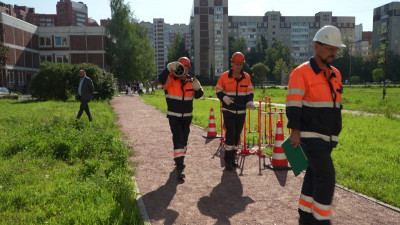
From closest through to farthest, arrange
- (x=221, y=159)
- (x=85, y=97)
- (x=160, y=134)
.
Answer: (x=221, y=159) → (x=160, y=134) → (x=85, y=97)

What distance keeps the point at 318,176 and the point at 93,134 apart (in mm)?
6171

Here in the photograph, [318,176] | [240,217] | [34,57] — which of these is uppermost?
[34,57]

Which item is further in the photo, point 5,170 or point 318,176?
point 5,170

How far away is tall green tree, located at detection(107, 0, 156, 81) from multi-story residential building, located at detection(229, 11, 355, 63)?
83.5 m

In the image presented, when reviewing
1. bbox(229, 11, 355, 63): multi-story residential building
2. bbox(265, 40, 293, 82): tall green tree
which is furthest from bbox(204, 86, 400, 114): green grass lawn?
bbox(229, 11, 355, 63): multi-story residential building

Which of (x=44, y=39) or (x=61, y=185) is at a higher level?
(x=44, y=39)

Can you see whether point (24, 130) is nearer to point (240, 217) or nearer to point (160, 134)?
point (160, 134)

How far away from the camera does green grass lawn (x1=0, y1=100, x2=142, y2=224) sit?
3959mm

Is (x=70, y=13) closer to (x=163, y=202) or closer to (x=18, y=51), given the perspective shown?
(x=18, y=51)

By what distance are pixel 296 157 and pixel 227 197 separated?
1481mm

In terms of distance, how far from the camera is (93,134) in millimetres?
8328

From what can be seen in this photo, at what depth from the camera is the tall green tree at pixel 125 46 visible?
5591 centimetres

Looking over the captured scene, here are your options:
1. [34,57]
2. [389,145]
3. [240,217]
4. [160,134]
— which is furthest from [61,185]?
[34,57]

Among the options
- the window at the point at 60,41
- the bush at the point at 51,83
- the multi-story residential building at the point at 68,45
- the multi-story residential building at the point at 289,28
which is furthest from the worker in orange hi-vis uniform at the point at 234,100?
the multi-story residential building at the point at 289,28
